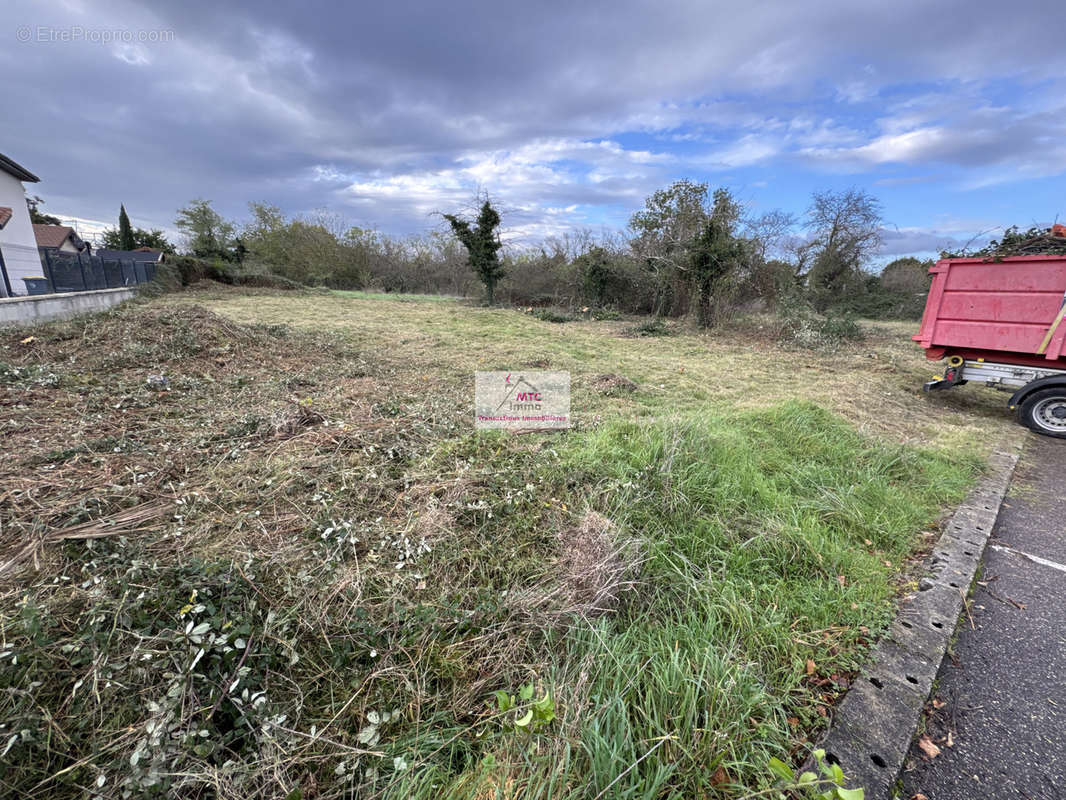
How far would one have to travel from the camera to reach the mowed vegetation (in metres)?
1.08

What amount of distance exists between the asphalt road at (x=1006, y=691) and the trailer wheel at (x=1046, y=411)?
2.80m

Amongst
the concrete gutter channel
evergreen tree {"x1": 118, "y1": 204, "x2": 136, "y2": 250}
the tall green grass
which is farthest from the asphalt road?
evergreen tree {"x1": 118, "y1": 204, "x2": 136, "y2": 250}

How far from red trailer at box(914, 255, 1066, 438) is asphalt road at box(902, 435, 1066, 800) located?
287 cm

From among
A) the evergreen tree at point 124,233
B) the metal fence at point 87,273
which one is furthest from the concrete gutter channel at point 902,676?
the evergreen tree at point 124,233

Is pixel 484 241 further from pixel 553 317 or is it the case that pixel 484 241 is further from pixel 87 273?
pixel 87 273

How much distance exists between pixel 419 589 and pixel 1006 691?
2.16m

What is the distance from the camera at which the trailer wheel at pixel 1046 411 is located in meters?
4.00

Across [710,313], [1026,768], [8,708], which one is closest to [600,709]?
[1026,768]

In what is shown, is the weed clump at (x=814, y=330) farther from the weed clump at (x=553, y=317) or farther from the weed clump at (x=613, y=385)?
the weed clump at (x=613, y=385)

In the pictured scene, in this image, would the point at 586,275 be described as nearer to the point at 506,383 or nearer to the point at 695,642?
the point at 506,383

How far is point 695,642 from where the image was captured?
57.9 inches

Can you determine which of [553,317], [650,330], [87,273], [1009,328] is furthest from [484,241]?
[1009,328]

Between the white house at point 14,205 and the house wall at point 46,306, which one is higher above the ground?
the white house at point 14,205

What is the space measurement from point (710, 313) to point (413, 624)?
11444mm
